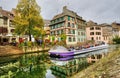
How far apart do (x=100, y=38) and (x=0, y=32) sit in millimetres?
53525

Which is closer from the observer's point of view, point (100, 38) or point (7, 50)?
point (7, 50)

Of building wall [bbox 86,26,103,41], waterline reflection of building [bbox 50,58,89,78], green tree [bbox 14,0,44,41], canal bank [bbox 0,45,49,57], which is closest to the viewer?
waterline reflection of building [bbox 50,58,89,78]

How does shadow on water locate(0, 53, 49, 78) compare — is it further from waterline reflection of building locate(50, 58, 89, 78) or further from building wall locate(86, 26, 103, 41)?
building wall locate(86, 26, 103, 41)

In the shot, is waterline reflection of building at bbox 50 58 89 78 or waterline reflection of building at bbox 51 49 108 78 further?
waterline reflection of building at bbox 51 49 108 78

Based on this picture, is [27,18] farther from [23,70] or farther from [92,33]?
[92,33]

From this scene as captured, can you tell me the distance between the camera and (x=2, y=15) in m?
62.7

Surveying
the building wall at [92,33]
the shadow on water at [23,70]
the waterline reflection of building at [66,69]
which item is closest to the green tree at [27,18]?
the shadow on water at [23,70]

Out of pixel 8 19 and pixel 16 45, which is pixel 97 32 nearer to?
pixel 8 19

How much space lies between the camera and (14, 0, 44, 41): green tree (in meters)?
51.8

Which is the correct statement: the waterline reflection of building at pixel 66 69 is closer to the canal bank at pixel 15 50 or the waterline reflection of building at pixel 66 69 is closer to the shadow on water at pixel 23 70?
the shadow on water at pixel 23 70

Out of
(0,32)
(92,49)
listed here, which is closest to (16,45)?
(0,32)

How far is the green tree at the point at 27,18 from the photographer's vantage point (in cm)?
5184

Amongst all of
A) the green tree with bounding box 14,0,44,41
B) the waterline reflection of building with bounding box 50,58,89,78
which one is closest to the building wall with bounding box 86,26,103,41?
the green tree with bounding box 14,0,44,41

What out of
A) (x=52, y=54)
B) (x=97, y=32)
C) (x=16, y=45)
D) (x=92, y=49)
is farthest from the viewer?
(x=97, y=32)
